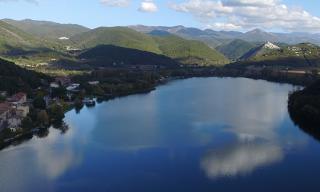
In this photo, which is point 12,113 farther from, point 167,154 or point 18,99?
point 167,154

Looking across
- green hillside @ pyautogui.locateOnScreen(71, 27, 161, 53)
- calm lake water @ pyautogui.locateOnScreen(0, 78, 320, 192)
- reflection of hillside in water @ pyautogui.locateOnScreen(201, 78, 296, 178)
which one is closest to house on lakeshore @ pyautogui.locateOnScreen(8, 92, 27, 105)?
calm lake water @ pyautogui.locateOnScreen(0, 78, 320, 192)

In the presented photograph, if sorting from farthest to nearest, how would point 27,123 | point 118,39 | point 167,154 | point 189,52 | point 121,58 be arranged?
point 118,39, point 189,52, point 121,58, point 27,123, point 167,154

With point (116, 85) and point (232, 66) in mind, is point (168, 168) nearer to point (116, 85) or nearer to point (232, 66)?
point (116, 85)

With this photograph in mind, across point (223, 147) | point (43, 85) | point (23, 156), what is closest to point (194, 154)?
point (223, 147)

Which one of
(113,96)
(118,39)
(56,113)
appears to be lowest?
(113,96)

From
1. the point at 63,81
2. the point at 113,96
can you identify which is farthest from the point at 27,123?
the point at 63,81

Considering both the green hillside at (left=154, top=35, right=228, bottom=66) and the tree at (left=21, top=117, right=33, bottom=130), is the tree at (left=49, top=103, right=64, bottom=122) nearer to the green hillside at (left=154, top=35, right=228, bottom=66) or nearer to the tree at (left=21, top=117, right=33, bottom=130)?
the tree at (left=21, top=117, right=33, bottom=130)
